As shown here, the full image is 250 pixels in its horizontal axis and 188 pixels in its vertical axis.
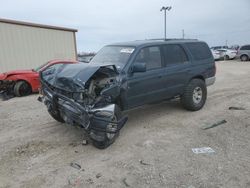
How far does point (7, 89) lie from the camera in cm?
984

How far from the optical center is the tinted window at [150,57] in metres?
5.50

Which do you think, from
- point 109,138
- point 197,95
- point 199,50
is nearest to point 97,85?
point 109,138

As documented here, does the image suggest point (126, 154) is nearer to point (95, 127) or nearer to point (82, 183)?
point (95, 127)

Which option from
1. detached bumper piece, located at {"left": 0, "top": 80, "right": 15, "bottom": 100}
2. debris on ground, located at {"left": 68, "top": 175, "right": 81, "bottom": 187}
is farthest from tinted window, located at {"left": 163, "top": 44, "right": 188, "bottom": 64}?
detached bumper piece, located at {"left": 0, "top": 80, "right": 15, "bottom": 100}

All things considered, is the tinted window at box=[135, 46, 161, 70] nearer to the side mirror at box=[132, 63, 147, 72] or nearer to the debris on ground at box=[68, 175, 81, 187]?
the side mirror at box=[132, 63, 147, 72]

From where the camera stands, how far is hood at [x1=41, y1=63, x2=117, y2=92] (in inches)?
167

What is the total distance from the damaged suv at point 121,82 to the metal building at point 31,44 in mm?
9216

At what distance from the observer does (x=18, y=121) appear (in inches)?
250

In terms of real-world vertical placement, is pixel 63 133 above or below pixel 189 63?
below

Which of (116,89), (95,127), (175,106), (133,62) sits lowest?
(175,106)

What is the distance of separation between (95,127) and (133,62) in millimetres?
1730

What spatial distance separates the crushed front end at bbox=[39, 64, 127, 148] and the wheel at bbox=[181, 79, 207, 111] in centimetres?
237

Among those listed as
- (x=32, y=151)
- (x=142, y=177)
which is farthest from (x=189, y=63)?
(x=32, y=151)

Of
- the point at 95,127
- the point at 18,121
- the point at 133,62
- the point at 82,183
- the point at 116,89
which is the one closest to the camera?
the point at 82,183
